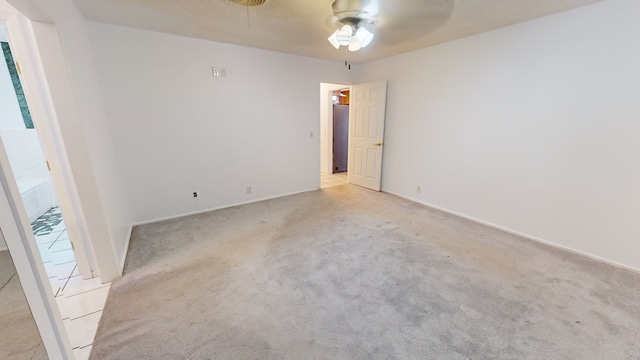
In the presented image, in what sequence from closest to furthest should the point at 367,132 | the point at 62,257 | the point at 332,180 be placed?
the point at 62,257
the point at 367,132
the point at 332,180

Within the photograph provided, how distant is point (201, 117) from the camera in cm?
343

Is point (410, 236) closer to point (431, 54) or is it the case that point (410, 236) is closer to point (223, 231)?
point (223, 231)

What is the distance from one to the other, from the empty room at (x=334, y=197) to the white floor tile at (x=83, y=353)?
0.02m

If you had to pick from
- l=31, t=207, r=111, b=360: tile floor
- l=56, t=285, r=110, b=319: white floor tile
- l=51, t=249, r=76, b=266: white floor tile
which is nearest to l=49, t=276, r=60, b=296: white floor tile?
l=31, t=207, r=111, b=360: tile floor

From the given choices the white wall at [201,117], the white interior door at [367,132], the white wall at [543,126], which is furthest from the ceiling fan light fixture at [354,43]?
the white interior door at [367,132]

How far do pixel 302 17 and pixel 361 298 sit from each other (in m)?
2.70

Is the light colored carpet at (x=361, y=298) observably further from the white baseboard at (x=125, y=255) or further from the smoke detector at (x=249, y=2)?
the smoke detector at (x=249, y=2)

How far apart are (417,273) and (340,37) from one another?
7.48 feet

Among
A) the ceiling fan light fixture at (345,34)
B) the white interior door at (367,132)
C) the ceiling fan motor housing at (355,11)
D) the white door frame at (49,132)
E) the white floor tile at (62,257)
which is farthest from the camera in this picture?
the white interior door at (367,132)

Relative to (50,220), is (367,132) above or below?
above

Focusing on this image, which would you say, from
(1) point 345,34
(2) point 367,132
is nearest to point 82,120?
(1) point 345,34

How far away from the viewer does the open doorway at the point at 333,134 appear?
5898mm

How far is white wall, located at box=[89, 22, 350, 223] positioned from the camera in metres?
2.94

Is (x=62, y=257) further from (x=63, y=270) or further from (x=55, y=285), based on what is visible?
(x=55, y=285)
